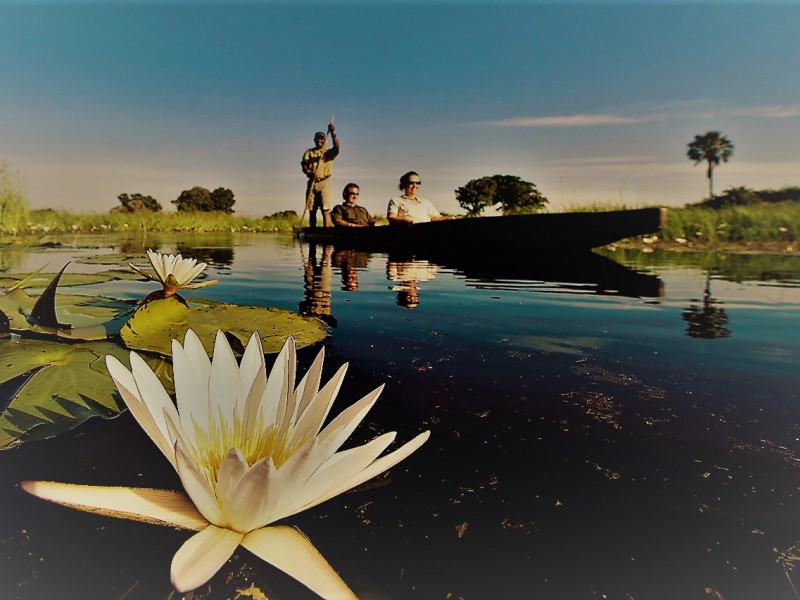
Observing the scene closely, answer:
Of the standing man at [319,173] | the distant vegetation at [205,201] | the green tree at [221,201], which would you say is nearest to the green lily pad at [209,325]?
the standing man at [319,173]

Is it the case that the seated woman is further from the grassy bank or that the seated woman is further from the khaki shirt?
the grassy bank

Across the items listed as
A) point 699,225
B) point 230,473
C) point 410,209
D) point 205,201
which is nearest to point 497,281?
point 230,473

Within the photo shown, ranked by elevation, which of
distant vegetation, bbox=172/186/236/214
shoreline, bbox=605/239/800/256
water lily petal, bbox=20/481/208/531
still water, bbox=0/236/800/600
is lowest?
still water, bbox=0/236/800/600

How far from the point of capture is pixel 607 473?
781mm

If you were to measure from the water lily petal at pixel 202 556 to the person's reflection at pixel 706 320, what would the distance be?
1.79 m

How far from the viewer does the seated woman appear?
6.30 metres

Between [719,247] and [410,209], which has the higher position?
[410,209]

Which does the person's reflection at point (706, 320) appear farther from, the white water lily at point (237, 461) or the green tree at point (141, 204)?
the green tree at point (141, 204)

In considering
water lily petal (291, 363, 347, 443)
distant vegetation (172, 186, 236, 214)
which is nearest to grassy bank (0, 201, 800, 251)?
distant vegetation (172, 186, 236, 214)

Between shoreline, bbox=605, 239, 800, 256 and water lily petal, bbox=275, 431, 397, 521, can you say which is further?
shoreline, bbox=605, 239, 800, 256

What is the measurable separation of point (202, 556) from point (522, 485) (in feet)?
1.60

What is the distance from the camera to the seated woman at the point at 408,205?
6.30 m

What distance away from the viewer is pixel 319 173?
8.61m

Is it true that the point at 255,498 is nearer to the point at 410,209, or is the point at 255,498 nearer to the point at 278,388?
the point at 278,388
